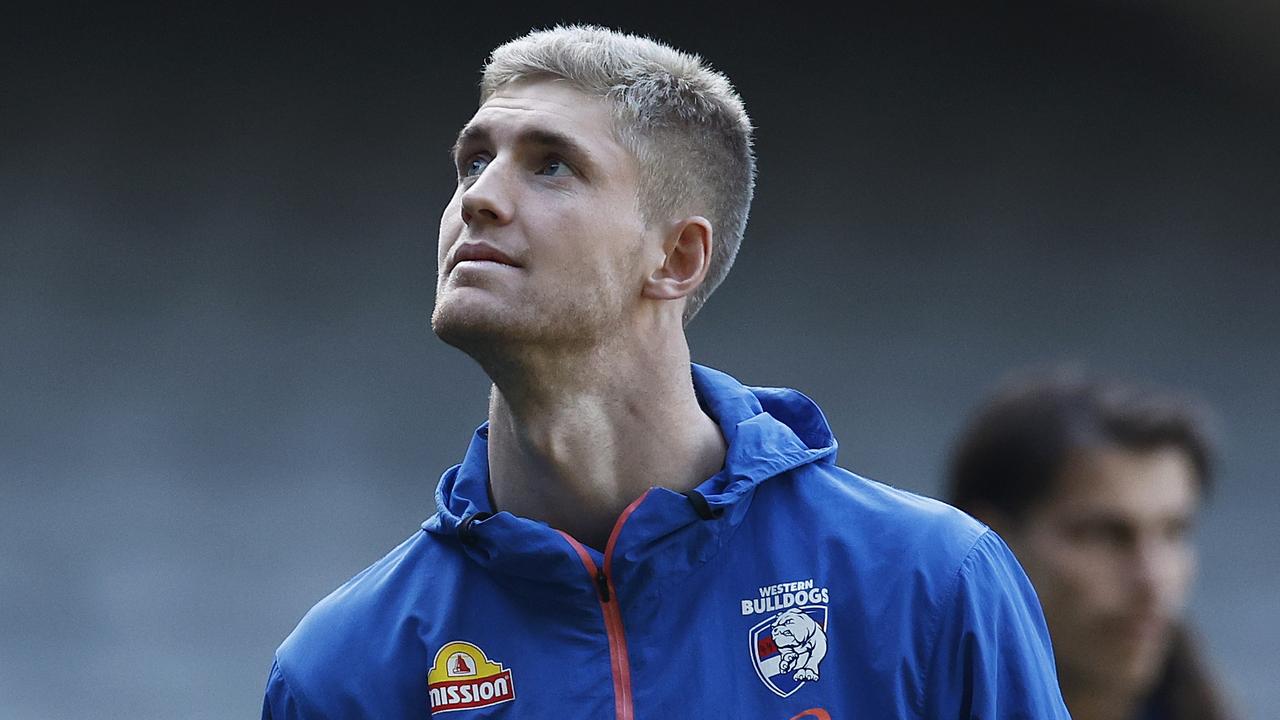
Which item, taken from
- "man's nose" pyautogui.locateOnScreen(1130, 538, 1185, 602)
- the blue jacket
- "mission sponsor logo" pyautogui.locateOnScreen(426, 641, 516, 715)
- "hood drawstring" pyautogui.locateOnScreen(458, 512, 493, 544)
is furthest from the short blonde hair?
"man's nose" pyautogui.locateOnScreen(1130, 538, 1185, 602)

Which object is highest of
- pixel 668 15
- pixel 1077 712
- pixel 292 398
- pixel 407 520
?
pixel 668 15

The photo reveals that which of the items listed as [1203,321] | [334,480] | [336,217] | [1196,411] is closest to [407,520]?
[334,480]

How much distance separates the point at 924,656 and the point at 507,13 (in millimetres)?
4711

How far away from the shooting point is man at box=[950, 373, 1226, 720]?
2.52 meters

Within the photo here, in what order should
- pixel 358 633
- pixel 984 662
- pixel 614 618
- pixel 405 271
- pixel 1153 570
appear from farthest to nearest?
pixel 405 271 → pixel 1153 570 → pixel 358 633 → pixel 614 618 → pixel 984 662

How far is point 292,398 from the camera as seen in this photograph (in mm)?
6273

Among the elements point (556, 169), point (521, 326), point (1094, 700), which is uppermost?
point (556, 169)

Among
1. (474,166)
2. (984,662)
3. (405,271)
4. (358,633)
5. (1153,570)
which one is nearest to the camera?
(984,662)

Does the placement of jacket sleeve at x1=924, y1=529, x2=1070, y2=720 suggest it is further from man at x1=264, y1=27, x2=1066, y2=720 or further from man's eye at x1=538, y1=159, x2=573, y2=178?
man's eye at x1=538, y1=159, x2=573, y2=178

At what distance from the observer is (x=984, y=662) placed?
2.09 m

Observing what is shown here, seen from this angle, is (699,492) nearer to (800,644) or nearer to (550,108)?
(800,644)

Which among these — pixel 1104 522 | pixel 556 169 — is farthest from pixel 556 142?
pixel 1104 522

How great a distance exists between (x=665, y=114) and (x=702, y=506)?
0.58 metres

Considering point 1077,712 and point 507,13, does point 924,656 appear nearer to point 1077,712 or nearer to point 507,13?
point 1077,712
